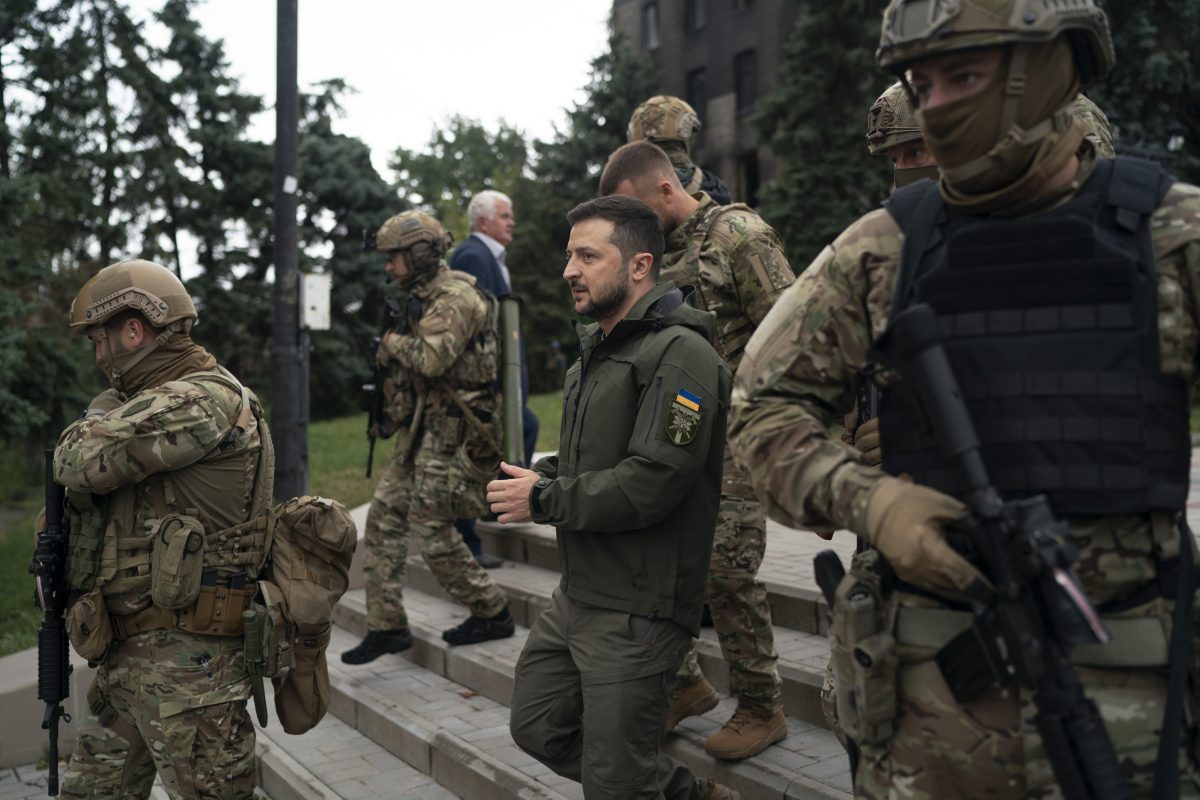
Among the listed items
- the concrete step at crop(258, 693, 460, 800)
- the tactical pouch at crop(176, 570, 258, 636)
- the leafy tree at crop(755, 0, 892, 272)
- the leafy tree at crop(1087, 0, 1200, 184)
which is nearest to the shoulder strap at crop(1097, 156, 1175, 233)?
the tactical pouch at crop(176, 570, 258, 636)

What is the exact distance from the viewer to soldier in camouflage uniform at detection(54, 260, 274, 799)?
149 inches

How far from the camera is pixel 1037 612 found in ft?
6.30

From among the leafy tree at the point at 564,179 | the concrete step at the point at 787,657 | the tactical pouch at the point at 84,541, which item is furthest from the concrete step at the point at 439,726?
the leafy tree at the point at 564,179

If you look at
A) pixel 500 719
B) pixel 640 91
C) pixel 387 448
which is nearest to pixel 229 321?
pixel 387 448

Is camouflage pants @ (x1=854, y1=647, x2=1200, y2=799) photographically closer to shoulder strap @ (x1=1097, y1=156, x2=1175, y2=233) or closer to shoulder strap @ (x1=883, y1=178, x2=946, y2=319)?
shoulder strap @ (x1=883, y1=178, x2=946, y2=319)

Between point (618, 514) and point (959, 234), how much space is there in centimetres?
158

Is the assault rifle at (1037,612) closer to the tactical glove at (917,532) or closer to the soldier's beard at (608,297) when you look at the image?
the tactical glove at (917,532)

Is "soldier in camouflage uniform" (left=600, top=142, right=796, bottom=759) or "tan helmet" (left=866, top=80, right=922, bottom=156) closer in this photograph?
"tan helmet" (left=866, top=80, right=922, bottom=156)

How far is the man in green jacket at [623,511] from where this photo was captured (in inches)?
136

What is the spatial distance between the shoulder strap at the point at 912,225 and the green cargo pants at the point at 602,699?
1.64 meters

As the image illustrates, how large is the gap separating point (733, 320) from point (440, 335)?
239 centimetres

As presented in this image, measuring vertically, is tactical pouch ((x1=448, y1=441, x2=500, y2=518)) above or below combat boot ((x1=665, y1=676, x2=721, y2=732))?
above

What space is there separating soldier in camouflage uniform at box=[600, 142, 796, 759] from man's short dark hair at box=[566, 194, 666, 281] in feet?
2.48

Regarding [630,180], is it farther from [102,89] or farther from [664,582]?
[102,89]
